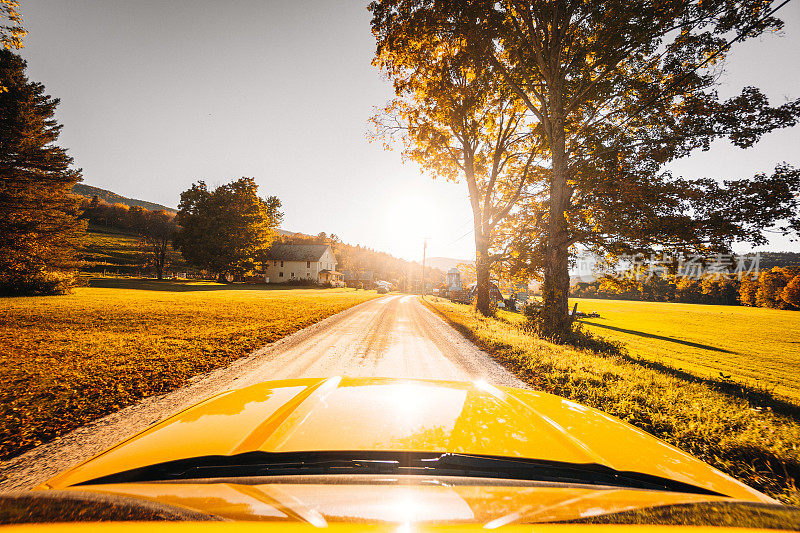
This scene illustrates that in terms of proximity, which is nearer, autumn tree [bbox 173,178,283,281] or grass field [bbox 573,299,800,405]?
grass field [bbox 573,299,800,405]

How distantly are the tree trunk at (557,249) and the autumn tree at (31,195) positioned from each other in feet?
89.0

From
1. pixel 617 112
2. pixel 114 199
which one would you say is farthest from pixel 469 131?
pixel 114 199

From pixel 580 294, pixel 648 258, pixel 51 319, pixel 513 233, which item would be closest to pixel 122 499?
pixel 648 258

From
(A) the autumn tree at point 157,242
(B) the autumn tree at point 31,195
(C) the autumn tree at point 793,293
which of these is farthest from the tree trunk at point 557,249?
(C) the autumn tree at point 793,293

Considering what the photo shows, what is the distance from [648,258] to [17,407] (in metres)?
14.6

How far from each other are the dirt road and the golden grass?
1017 millimetres

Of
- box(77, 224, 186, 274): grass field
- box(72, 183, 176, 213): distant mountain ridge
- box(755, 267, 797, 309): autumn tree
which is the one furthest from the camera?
box(72, 183, 176, 213): distant mountain ridge

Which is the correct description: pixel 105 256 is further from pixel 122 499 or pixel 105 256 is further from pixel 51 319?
pixel 122 499

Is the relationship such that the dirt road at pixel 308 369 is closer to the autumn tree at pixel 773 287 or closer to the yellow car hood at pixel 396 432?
the yellow car hood at pixel 396 432

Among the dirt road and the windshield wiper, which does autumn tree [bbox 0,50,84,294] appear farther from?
the windshield wiper

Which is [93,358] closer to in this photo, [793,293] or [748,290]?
[793,293]

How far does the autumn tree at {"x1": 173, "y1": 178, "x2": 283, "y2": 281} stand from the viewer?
41.1 m

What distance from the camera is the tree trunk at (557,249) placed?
1048 cm

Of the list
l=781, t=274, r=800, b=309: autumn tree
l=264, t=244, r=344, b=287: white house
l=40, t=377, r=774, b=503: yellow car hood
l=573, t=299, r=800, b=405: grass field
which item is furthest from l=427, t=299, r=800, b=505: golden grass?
l=781, t=274, r=800, b=309: autumn tree
